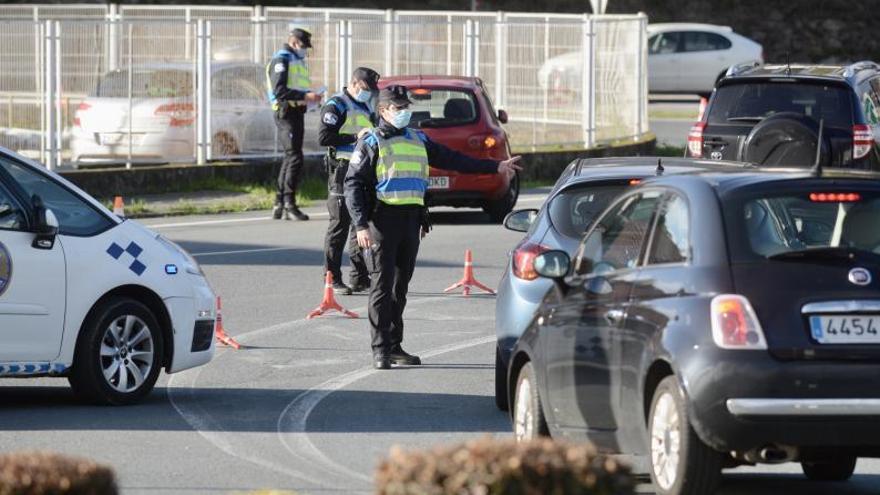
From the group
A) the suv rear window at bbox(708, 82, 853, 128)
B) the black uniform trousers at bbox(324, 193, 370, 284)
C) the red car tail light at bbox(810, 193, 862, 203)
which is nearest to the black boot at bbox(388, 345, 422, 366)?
the black uniform trousers at bbox(324, 193, 370, 284)

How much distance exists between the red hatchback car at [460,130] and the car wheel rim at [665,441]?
13.4 meters

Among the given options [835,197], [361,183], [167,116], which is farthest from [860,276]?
[167,116]

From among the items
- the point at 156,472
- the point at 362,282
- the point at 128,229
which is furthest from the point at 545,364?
the point at 362,282

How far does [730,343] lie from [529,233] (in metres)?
3.82

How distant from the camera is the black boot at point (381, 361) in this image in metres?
12.3

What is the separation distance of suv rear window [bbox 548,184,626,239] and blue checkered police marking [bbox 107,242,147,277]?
7.81 feet

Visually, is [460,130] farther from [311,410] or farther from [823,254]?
[823,254]

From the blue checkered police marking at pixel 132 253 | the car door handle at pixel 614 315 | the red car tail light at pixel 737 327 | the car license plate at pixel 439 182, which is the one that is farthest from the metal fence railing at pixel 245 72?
the red car tail light at pixel 737 327

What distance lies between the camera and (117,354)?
10.8 m

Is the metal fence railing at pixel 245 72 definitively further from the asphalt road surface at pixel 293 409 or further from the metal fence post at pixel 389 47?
the asphalt road surface at pixel 293 409

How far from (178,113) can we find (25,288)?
14.8m

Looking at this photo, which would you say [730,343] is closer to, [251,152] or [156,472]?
[156,472]

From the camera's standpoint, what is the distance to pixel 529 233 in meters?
11.0

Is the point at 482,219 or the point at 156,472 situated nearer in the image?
the point at 156,472
